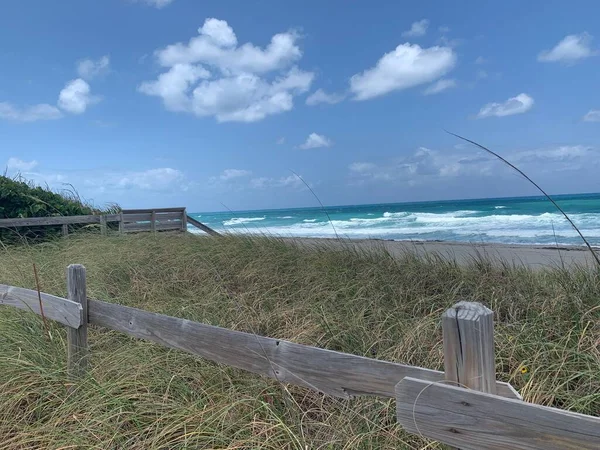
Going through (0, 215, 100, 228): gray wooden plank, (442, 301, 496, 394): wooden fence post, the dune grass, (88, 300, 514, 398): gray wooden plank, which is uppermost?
(0, 215, 100, 228): gray wooden plank

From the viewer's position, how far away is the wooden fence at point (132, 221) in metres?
11.9

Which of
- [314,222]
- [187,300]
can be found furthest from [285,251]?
[314,222]

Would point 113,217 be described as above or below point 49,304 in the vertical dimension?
above

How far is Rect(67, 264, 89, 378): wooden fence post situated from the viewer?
11.8ft

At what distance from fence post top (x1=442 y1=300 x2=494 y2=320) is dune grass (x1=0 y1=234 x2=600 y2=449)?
3.25ft

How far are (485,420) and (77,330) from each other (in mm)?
3082

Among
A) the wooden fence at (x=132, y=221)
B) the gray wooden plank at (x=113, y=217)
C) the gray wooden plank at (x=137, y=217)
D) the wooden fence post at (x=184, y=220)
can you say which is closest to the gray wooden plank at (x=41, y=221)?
the wooden fence at (x=132, y=221)

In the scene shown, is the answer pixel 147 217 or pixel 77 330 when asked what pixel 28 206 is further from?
pixel 77 330

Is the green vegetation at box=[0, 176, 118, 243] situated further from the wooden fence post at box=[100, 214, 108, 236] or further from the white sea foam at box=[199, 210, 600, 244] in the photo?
the white sea foam at box=[199, 210, 600, 244]

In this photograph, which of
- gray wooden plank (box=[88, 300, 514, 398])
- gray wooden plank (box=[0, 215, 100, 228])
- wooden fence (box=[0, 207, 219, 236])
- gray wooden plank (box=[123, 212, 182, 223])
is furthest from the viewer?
gray wooden plank (box=[123, 212, 182, 223])

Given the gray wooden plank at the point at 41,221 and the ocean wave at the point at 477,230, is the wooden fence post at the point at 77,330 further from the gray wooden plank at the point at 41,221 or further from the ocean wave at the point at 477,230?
the ocean wave at the point at 477,230

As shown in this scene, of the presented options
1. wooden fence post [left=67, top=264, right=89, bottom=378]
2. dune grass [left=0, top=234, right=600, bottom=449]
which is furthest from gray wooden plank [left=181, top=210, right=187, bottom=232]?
wooden fence post [left=67, top=264, right=89, bottom=378]

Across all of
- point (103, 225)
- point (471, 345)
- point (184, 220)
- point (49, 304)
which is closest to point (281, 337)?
point (49, 304)

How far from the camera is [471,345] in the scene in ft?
5.42
